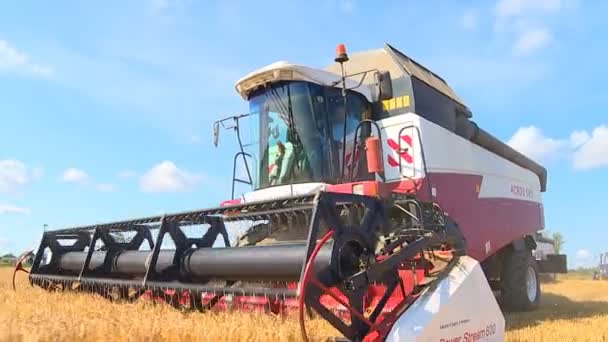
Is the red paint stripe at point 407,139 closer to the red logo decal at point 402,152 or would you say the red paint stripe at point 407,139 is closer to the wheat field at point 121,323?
the red logo decal at point 402,152

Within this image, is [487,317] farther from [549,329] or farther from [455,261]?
[549,329]

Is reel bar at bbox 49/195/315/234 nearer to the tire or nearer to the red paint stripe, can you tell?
the red paint stripe

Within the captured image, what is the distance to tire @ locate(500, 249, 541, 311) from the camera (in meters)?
6.34

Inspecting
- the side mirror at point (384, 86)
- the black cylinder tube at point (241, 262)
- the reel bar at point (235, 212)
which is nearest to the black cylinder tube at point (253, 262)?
the black cylinder tube at point (241, 262)

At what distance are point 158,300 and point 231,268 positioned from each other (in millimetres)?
783

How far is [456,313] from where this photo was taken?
297cm

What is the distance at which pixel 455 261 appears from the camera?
333 centimetres

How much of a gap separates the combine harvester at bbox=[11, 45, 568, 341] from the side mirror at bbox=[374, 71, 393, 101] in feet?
0.10

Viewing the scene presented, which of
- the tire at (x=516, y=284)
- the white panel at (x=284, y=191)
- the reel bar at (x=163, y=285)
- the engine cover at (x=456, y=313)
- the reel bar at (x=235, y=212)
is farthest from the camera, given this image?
the tire at (x=516, y=284)

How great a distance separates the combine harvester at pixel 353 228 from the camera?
283 centimetres

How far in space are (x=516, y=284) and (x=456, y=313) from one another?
382cm

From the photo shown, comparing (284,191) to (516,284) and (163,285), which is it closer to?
(163,285)

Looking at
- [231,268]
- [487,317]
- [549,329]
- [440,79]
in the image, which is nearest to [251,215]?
[231,268]

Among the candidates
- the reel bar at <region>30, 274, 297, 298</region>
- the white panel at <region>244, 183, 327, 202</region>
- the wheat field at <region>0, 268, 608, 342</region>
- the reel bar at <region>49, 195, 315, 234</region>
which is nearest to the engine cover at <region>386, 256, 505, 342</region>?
the wheat field at <region>0, 268, 608, 342</region>
